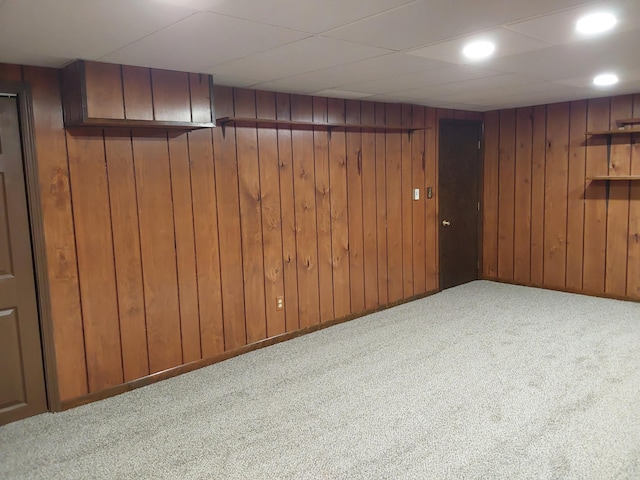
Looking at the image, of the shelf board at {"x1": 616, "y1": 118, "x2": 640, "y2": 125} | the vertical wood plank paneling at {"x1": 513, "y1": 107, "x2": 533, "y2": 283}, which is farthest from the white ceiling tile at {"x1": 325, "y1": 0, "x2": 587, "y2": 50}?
the vertical wood plank paneling at {"x1": 513, "y1": 107, "x2": 533, "y2": 283}

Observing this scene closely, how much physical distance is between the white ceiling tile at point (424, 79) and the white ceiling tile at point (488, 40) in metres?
0.31

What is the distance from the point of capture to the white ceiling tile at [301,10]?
6.63ft

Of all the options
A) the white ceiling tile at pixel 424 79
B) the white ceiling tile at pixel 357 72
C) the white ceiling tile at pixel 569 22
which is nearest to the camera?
the white ceiling tile at pixel 569 22

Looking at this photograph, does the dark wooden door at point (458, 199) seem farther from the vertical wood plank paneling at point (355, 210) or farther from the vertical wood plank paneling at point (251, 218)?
→ the vertical wood plank paneling at point (251, 218)

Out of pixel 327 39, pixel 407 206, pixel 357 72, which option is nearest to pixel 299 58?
pixel 327 39

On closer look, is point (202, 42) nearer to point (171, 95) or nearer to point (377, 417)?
point (171, 95)

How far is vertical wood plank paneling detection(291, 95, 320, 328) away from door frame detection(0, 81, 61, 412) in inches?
79.6

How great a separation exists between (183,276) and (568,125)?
4.39 meters

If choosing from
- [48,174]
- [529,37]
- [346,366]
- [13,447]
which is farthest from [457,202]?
[13,447]

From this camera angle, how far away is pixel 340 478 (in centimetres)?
242

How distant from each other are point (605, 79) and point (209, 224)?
3353 mm

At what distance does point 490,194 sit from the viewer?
20.8ft

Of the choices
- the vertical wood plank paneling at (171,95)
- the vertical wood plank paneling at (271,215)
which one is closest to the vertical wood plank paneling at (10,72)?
the vertical wood plank paneling at (171,95)

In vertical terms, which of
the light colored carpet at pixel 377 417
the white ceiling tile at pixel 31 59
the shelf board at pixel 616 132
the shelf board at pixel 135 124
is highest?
the white ceiling tile at pixel 31 59
